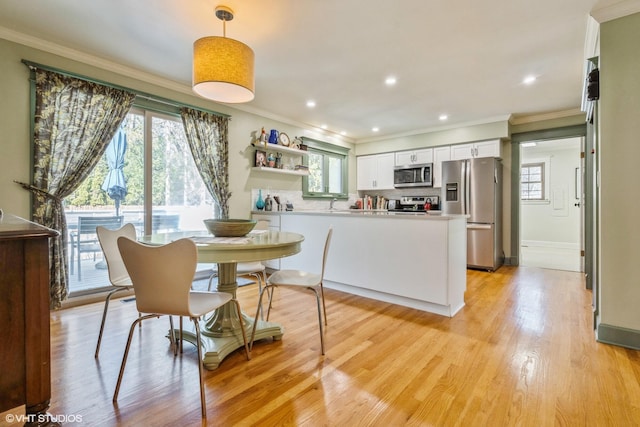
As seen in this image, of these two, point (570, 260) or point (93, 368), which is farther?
point (570, 260)

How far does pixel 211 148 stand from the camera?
154 inches

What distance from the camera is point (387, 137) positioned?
19.9 feet

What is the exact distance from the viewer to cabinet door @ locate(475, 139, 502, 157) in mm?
4773

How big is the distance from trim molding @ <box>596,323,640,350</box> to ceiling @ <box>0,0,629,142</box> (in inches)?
90.7

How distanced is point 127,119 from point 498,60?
12.9 feet

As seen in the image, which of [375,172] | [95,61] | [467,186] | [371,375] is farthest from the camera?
[375,172]

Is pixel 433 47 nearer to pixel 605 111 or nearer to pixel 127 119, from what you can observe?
pixel 605 111

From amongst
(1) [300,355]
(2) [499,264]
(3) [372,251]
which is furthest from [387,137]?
(1) [300,355]

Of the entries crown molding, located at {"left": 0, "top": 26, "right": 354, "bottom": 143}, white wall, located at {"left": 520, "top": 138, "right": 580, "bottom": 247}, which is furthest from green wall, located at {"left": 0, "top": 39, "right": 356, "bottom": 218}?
white wall, located at {"left": 520, "top": 138, "right": 580, "bottom": 247}

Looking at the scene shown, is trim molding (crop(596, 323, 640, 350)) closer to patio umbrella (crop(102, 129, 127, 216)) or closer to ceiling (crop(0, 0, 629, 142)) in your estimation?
ceiling (crop(0, 0, 629, 142))

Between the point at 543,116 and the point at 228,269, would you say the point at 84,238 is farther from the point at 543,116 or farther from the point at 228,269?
the point at 543,116

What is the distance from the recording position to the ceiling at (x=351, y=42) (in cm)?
221

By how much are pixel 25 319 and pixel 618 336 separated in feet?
10.9

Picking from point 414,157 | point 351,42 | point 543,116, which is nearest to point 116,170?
point 351,42
